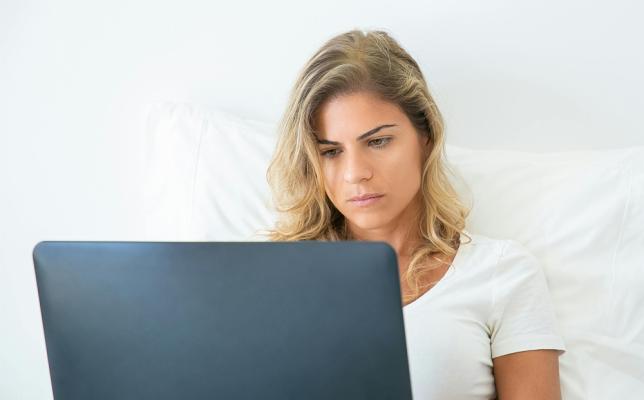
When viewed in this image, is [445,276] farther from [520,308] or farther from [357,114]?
[357,114]

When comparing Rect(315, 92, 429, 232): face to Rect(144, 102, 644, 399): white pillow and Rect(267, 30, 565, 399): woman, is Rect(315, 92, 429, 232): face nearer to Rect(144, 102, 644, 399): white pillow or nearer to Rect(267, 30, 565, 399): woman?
Rect(267, 30, 565, 399): woman

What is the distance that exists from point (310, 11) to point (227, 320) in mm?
964

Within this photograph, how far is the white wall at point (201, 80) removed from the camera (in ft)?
4.76

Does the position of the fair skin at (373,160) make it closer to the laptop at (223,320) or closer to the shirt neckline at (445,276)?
the shirt neckline at (445,276)

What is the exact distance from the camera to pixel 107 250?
0.88 metres

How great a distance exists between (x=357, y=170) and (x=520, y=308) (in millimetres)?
360

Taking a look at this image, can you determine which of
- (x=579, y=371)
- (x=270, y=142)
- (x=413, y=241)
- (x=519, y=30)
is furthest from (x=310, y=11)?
(x=579, y=371)

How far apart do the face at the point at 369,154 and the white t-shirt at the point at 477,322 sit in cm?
17

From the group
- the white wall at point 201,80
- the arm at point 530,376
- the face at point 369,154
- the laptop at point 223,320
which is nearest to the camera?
the laptop at point 223,320

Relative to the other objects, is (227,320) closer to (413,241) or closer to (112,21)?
(413,241)

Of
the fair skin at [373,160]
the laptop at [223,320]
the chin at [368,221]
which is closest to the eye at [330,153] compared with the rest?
the fair skin at [373,160]

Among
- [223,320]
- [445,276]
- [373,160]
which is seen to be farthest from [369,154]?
[223,320]

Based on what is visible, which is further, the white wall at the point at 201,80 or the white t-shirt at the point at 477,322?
the white wall at the point at 201,80

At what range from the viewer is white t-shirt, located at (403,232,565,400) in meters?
1.26
